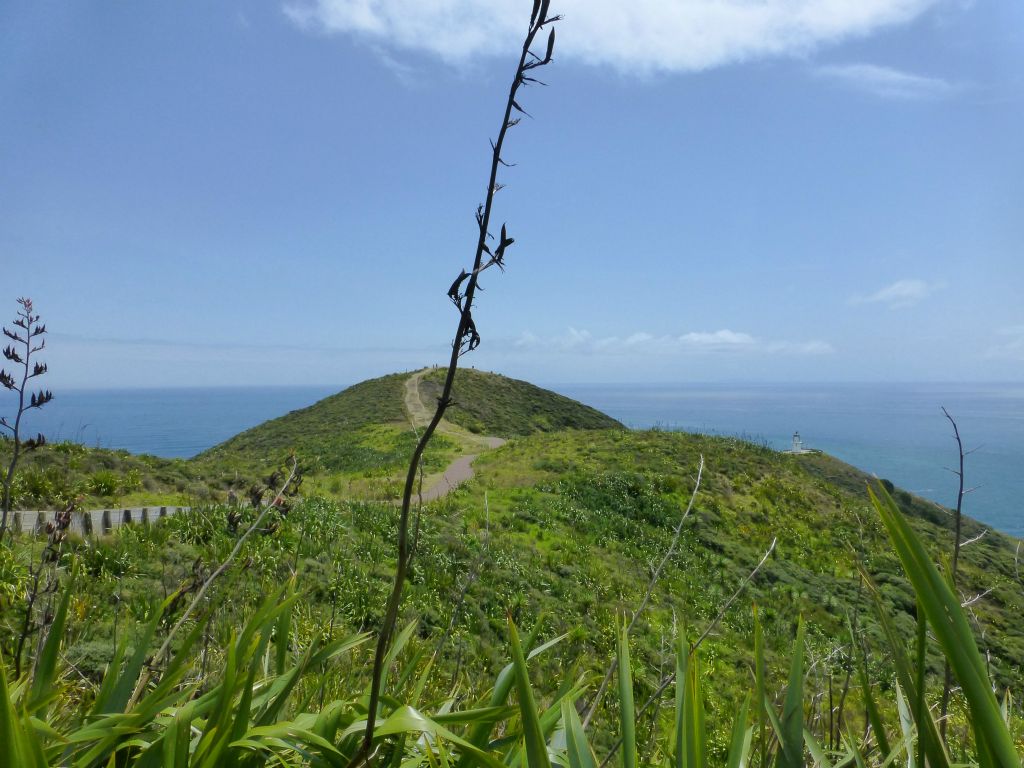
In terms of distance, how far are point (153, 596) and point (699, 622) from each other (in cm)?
849

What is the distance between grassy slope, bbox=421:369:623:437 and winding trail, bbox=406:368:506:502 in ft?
2.88

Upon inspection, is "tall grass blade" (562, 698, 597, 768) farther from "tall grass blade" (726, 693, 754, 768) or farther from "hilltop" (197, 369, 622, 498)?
"hilltop" (197, 369, 622, 498)

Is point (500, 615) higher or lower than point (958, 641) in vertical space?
lower

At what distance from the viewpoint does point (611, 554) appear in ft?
41.6

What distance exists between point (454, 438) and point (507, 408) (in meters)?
13.4

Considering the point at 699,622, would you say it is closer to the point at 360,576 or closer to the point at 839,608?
the point at 839,608

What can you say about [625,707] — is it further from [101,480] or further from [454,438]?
[454,438]

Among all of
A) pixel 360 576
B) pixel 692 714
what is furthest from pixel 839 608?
pixel 692 714

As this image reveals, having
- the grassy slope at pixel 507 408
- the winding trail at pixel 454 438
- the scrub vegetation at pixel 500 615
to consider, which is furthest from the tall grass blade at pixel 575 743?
the grassy slope at pixel 507 408

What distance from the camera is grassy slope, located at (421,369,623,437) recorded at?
125 feet

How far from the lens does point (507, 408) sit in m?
43.6

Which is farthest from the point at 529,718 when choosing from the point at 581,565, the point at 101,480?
the point at 101,480

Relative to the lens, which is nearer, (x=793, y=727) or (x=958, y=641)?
(x=958, y=641)

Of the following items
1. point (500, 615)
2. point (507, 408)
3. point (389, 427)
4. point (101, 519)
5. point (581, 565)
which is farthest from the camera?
point (507, 408)
